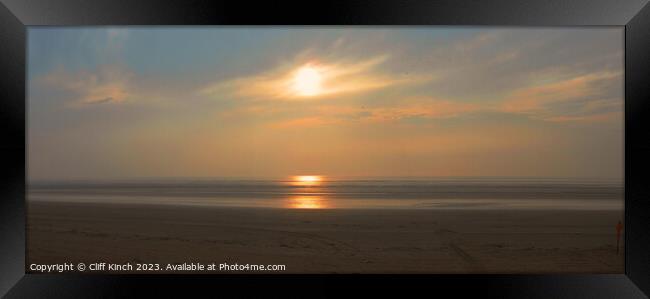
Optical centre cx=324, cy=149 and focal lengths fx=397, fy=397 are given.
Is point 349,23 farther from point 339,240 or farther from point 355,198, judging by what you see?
point 355,198

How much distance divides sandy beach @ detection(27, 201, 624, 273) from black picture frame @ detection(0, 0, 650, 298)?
0.31 ft

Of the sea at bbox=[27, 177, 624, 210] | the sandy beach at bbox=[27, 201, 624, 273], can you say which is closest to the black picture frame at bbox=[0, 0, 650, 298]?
the sandy beach at bbox=[27, 201, 624, 273]

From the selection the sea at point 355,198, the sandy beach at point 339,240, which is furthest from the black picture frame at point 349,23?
the sea at point 355,198

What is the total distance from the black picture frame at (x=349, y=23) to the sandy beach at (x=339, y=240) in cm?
10

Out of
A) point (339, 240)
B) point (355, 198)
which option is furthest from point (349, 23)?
point (355, 198)

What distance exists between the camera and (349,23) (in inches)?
103

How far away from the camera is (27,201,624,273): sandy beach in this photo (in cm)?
414

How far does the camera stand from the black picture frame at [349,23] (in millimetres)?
2588

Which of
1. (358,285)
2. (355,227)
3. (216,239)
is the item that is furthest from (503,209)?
(358,285)

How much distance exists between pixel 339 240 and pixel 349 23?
146 inches

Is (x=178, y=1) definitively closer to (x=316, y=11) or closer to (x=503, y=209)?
(x=316, y=11)

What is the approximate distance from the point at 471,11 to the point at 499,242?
4442 mm

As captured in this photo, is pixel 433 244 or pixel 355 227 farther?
pixel 355 227

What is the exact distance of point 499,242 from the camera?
236 inches
